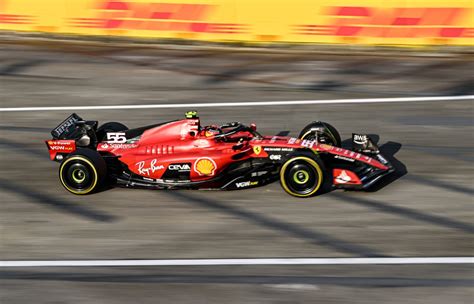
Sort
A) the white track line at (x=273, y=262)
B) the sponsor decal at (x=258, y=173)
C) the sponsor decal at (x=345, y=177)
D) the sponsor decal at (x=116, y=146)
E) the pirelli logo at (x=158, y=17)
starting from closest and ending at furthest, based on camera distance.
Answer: the white track line at (x=273, y=262)
the sponsor decal at (x=345, y=177)
the sponsor decal at (x=258, y=173)
the sponsor decal at (x=116, y=146)
the pirelli logo at (x=158, y=17)

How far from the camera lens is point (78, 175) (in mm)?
13867

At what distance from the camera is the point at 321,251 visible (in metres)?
11.8

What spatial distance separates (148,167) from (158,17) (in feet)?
37.4

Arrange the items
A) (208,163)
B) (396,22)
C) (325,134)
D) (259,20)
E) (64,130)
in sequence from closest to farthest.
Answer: (208,163) < (64,130) < (325,134) < (396,22) < (259,20)

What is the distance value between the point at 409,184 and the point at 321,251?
10.5 feet

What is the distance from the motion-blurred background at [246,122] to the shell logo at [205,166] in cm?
44

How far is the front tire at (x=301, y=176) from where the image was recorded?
13.2 m

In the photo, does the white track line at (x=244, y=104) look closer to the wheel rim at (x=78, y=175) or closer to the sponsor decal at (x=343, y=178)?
the wheel rim at (x=78, y=175)

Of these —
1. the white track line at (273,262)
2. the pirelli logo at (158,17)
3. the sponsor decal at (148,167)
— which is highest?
the pirelli logo at (158,17)

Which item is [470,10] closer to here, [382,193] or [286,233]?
[382,193]

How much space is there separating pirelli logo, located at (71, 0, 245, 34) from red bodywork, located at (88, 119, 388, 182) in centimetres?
1042

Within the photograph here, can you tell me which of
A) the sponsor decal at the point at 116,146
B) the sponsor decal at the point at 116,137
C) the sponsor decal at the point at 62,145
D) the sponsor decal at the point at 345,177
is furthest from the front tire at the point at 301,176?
the sponsor decal at the point at 62,145

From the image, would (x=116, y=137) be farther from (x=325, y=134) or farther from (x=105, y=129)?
(x=325, y=134)

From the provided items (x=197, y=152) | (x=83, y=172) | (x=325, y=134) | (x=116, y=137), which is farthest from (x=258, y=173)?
(x=83, y=172)
